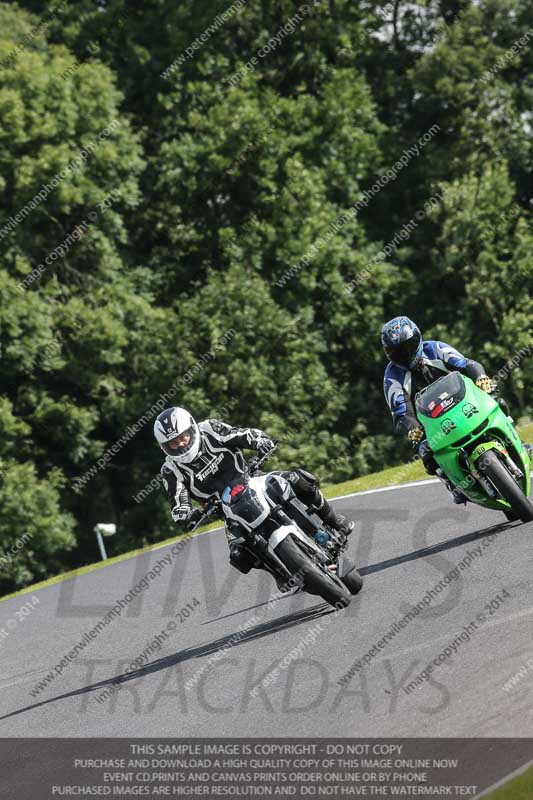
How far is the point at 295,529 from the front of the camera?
8398 millimetres

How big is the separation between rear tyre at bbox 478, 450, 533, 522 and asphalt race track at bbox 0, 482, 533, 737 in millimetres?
243

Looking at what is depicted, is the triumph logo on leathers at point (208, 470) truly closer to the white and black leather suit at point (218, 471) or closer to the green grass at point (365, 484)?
the white and black leather suit at point (218, 471)

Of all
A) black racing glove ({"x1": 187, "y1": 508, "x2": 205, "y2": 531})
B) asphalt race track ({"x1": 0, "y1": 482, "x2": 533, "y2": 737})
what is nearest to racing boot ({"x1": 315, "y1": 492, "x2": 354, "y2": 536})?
asphalt race track ({"x1": 0, "y1": 482, "x2": 533, "y2": 737})

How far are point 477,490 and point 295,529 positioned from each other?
176 centimetres

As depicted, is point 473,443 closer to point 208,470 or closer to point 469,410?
point 469,410

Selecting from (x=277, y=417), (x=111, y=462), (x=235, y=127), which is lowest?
(x=111, y=462)

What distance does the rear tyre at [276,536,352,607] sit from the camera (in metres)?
8.16

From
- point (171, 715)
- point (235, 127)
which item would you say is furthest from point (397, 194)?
point (171, 715)

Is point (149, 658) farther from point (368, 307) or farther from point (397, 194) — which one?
point (397, 194)

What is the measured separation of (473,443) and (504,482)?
0.48m

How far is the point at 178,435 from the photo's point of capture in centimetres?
882

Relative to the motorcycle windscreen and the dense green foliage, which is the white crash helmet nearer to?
the motorcycle windscreen
